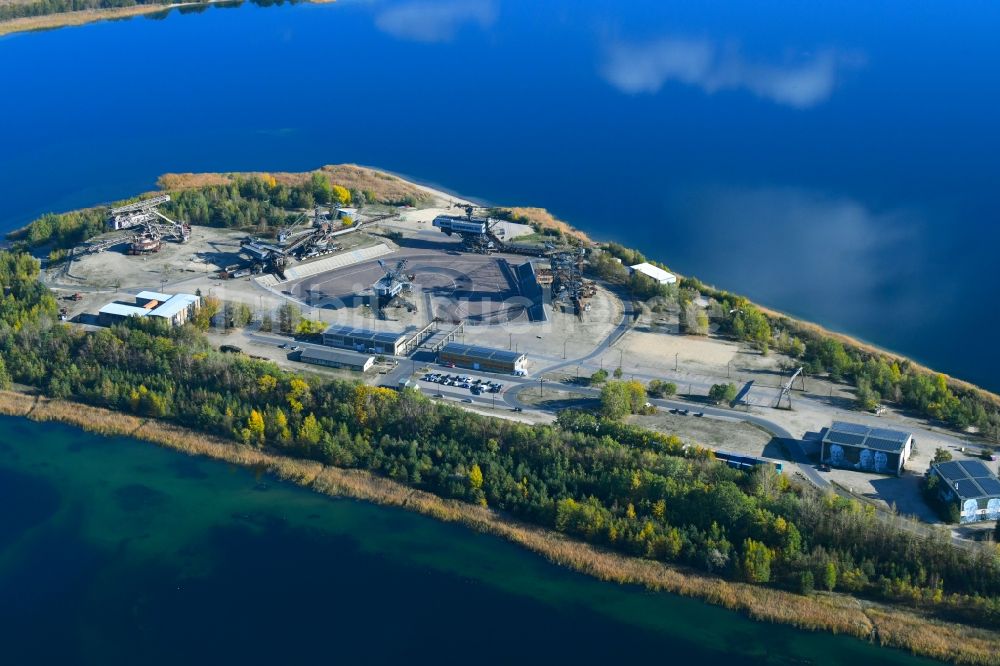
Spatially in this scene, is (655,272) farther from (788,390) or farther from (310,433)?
(310,433)

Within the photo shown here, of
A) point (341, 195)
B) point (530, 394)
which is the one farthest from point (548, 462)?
point (341, 195)

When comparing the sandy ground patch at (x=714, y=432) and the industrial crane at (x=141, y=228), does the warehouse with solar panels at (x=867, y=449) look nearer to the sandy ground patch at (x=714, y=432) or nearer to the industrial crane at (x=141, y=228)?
the sandy ground patch at (x=714, y=432)

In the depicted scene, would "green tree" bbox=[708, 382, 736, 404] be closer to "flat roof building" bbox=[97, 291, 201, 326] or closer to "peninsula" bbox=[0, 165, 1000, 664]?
"peninsula" bbox=[0, 165, 1000, 664]

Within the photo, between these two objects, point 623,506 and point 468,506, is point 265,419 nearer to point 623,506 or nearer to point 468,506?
point 468,506

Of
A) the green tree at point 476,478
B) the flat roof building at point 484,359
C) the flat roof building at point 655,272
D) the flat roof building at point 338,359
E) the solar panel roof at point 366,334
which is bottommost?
the green tree at point 476,478

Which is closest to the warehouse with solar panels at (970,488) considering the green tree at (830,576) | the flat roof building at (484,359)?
the green tree at (830,576)

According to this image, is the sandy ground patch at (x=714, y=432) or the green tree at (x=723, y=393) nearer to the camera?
the sandy ground patch at (x=714, y=432)

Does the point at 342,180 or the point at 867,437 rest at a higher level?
the point at 342,180
